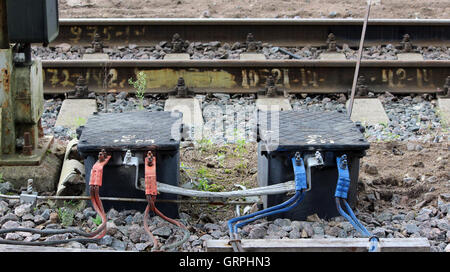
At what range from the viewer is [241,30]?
33.0 ft

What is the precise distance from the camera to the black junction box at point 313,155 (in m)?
4.84

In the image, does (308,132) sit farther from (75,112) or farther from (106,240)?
(75,112)

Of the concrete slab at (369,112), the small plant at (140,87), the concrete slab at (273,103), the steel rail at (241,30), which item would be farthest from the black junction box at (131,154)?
the steel rail at (241,30)

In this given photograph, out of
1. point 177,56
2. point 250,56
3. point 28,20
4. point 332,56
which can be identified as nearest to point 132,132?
point 28,20

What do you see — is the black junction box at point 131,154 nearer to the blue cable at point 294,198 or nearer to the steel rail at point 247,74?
the blue cable at point 294,198

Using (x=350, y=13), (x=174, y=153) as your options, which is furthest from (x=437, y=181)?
(x=350, y=13)

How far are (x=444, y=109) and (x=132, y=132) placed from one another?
420 centimetres

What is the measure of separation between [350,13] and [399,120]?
193 inches

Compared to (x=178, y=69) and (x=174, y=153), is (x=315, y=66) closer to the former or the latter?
(x=178, y=69)

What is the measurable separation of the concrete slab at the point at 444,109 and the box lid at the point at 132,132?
11.0 ft

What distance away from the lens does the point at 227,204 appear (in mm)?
5215

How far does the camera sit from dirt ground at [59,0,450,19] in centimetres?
1201

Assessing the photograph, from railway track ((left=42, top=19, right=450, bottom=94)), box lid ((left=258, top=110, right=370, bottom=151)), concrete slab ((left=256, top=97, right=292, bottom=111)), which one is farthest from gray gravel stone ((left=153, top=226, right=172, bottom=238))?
railway track ((left=42, top=19, right=450, bottom=94))

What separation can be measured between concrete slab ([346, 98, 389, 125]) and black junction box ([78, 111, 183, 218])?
2.98 metres
